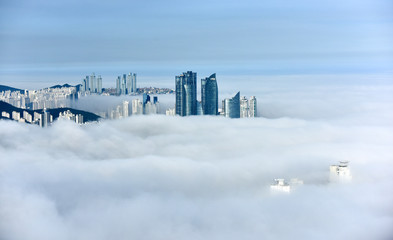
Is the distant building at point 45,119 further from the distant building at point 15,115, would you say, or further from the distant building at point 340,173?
the distant building at point 340,173

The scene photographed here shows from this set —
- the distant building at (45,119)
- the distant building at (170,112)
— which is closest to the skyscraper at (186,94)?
the distant building at (170,112)

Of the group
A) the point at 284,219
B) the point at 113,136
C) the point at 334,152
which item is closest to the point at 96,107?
the point at 113,136

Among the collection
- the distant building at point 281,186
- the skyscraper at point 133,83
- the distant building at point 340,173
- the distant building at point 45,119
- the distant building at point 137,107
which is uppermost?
the skyscraper at point 133,83

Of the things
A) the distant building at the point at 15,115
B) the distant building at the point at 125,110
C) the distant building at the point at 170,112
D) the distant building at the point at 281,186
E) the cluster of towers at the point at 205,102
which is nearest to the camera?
the distant building at the point at 281,186

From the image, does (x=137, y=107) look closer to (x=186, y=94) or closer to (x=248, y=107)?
(x=186, y=94)

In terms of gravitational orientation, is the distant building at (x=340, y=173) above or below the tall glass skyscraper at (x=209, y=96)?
below

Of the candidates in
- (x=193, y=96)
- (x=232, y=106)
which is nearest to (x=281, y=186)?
(x=193, y=96)

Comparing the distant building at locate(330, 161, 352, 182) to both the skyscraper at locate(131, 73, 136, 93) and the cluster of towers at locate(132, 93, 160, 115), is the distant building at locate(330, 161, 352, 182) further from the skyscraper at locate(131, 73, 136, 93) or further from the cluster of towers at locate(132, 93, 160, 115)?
the skyscraper at locate(131, 73, 136, 93)
